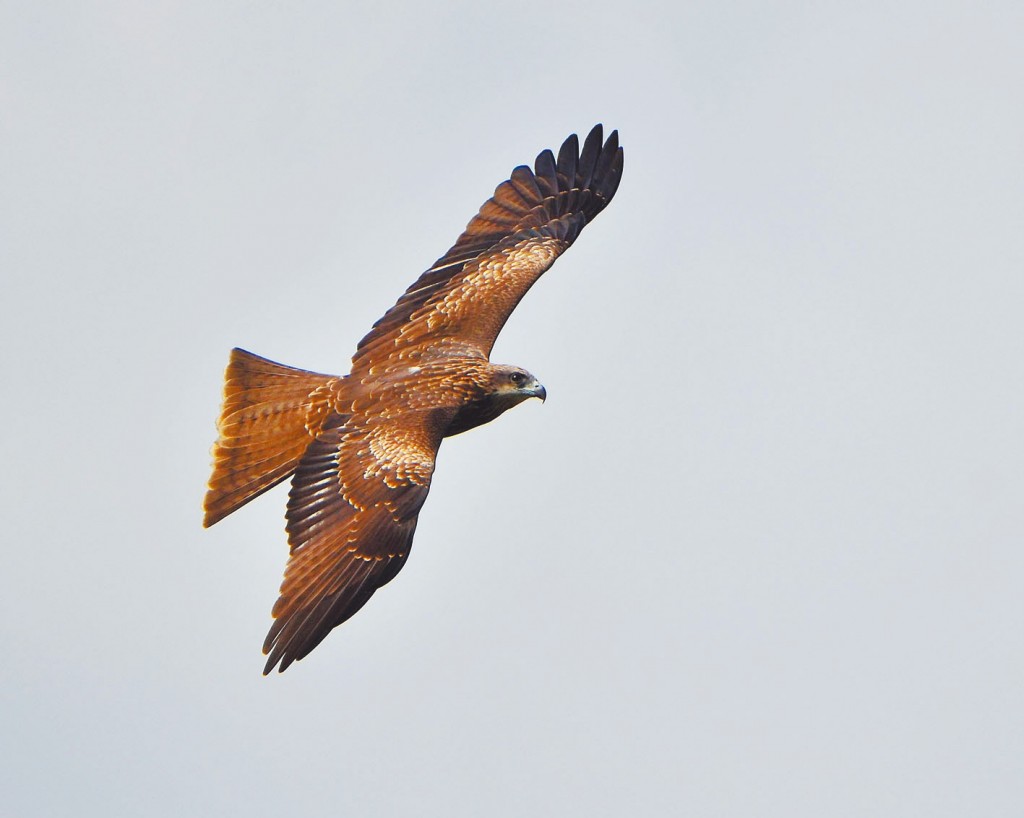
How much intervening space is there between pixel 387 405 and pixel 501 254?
2.84 meters

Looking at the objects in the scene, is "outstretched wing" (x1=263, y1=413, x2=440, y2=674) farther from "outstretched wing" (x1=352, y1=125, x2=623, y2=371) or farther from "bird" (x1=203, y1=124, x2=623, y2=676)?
"outstretched wing" (x1=352, y1=125, x2=623, y2=371)

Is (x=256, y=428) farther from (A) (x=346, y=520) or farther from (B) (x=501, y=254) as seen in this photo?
(B) (x=501, y=254)

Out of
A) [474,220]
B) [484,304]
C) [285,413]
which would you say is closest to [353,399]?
[285,413]

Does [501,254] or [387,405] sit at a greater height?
[501,254]

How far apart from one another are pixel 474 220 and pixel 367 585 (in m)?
5.41

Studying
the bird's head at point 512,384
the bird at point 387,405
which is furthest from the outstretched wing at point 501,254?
the bird's head at point 512,384

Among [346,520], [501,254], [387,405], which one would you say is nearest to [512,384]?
[387,405]

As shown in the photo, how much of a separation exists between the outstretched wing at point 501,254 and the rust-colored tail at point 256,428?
2.32 ft

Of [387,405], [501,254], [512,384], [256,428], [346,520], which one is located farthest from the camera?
[501,254]

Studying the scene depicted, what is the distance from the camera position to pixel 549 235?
19.1 meters

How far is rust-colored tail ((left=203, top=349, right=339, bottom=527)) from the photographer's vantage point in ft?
52.7

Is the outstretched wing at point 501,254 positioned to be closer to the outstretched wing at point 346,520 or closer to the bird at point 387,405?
the bird at point 387,405

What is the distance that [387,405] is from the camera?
16219 millimetres

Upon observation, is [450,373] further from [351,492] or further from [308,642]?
[308,642]
